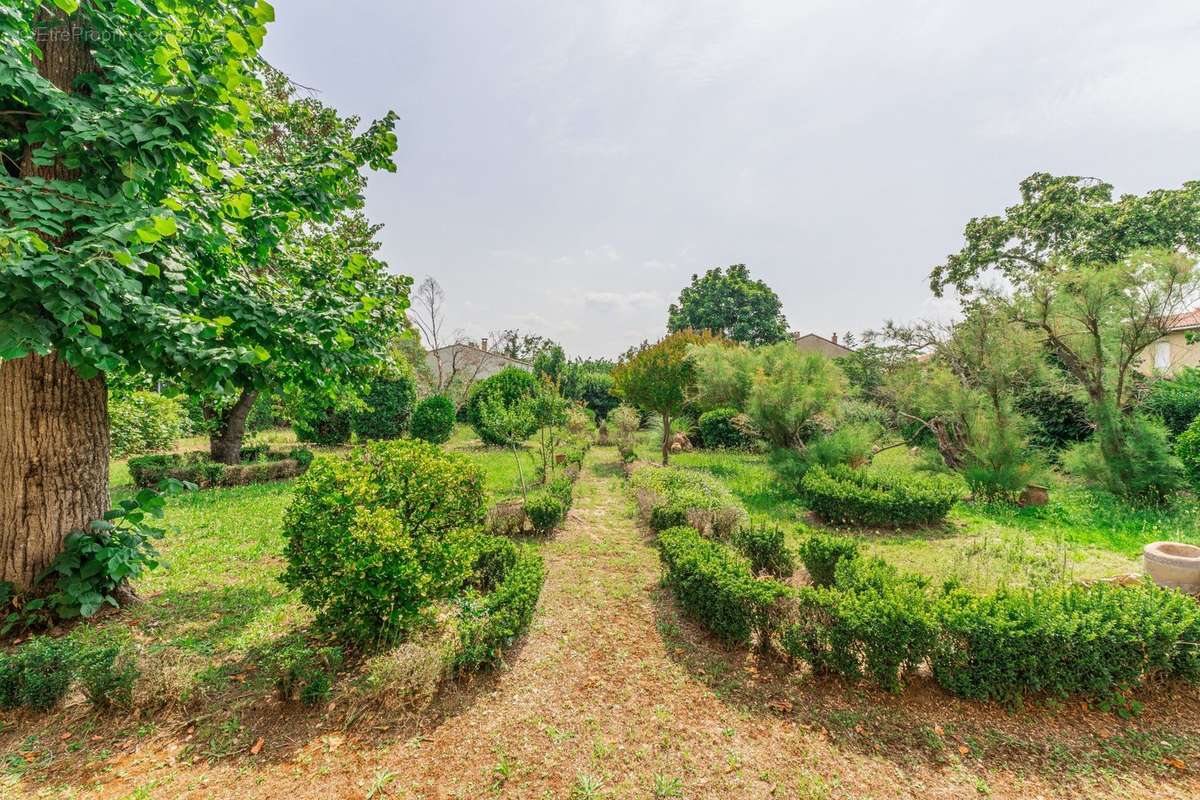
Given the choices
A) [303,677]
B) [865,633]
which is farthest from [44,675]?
[865,633]

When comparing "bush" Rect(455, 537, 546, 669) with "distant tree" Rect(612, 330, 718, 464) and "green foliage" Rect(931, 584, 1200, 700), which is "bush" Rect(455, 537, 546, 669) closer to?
"green foliage" Rect(931, 584, 1200, 700)

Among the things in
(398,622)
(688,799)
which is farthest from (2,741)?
(688,799)

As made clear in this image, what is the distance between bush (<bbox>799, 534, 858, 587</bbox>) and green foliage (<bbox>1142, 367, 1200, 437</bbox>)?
10.9 metres

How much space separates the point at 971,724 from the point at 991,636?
61 centimetres

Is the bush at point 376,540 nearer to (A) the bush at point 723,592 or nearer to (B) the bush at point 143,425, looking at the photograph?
(A) the bush at point 723,592

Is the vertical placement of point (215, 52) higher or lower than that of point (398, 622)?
higher

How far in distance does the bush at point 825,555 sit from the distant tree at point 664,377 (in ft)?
31.1

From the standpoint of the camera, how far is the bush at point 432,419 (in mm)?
16266

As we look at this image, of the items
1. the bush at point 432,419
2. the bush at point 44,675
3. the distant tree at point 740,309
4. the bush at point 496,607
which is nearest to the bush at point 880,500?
the bush at point 496,607

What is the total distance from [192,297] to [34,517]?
231 centimetres

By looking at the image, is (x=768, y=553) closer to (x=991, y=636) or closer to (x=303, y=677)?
(x=991, y=636)

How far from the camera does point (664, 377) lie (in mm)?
14875

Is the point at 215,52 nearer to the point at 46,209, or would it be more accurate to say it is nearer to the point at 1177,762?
the point at 46,209

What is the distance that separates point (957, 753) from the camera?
2.87 metres
